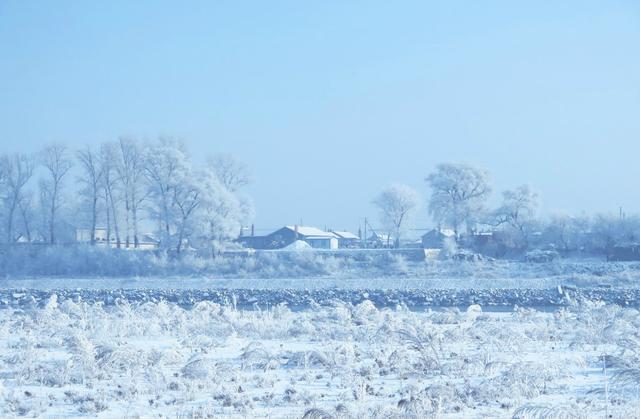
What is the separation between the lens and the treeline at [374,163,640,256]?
2415 inches

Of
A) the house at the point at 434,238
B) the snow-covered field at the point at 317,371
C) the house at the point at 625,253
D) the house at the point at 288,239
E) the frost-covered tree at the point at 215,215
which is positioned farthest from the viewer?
the house at the point at 288,239

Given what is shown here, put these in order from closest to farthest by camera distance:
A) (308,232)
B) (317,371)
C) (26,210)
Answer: (317,371)
(26,210)
(308,232)

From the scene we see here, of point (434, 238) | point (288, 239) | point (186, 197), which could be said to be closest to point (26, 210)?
point (186, 197)

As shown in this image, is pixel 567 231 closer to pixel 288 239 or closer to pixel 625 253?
pixel 625 253

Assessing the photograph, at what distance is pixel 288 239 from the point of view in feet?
243

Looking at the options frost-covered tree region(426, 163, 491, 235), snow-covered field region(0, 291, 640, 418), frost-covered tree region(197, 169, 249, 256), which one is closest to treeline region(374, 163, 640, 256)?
frost-covered tree region(426, 163, 491, 235)

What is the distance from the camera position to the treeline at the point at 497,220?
61.3 metres

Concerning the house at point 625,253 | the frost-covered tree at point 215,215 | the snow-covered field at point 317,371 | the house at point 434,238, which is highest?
the frost-covered tree at point 215,215

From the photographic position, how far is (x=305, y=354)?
42.0 feet

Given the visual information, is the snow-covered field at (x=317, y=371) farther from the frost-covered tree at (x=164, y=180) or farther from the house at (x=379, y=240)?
the house at (x=379, y=240)

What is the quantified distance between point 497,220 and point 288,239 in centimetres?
1999

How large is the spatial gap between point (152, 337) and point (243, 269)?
3250 centimetres

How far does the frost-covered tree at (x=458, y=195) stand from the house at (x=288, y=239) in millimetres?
11543

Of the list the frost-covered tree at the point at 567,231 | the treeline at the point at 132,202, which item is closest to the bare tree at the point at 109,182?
the treeline at the point at 132,202
